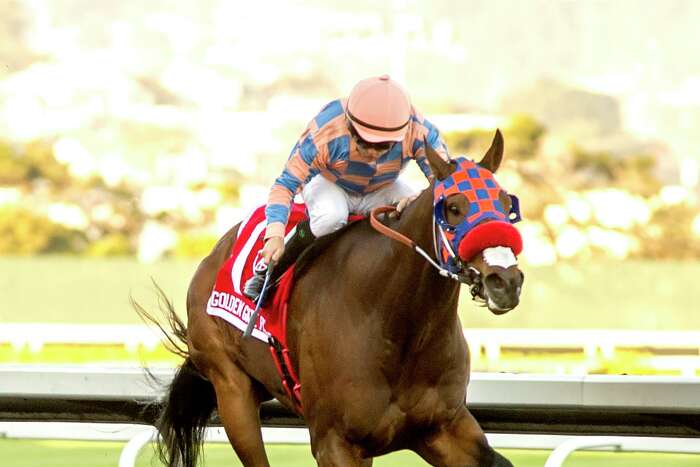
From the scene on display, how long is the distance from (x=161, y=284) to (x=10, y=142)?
18.0ft

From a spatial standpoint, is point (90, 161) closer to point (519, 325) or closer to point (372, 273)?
point (519, 325)

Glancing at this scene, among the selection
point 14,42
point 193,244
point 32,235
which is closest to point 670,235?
point 193,244

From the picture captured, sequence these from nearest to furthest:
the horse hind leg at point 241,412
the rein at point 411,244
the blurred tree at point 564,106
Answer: the rein at point 411,244 → the horse hind leg at point 241,412 → the blurred tree at point 564,106

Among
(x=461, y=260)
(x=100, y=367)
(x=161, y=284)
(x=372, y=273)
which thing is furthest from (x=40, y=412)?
(x=161, y=284)

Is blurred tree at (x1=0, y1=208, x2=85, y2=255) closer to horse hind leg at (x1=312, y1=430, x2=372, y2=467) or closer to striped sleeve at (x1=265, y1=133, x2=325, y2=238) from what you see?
striped sleeve at (x1=265, y1=133, x2=325, y2=238)

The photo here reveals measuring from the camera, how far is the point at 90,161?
17547 millimetres

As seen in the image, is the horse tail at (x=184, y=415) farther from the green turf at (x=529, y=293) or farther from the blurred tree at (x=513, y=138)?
the blurred tree at (x=513, y=138)

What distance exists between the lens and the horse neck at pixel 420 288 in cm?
366

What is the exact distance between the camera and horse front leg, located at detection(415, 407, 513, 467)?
148 inches

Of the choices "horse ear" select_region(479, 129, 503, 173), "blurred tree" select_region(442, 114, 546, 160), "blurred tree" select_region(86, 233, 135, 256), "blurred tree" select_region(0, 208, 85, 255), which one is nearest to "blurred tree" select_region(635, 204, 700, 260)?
"blurred tree" select_region(442, 114, 546, 160)

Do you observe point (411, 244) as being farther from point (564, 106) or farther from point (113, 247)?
point (564, 106)

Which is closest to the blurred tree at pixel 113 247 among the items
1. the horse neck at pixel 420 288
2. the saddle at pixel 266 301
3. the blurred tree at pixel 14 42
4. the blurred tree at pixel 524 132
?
the blurred tree at pixel 14 42

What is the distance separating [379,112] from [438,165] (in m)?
0.32

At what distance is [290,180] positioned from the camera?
4.05 metres
